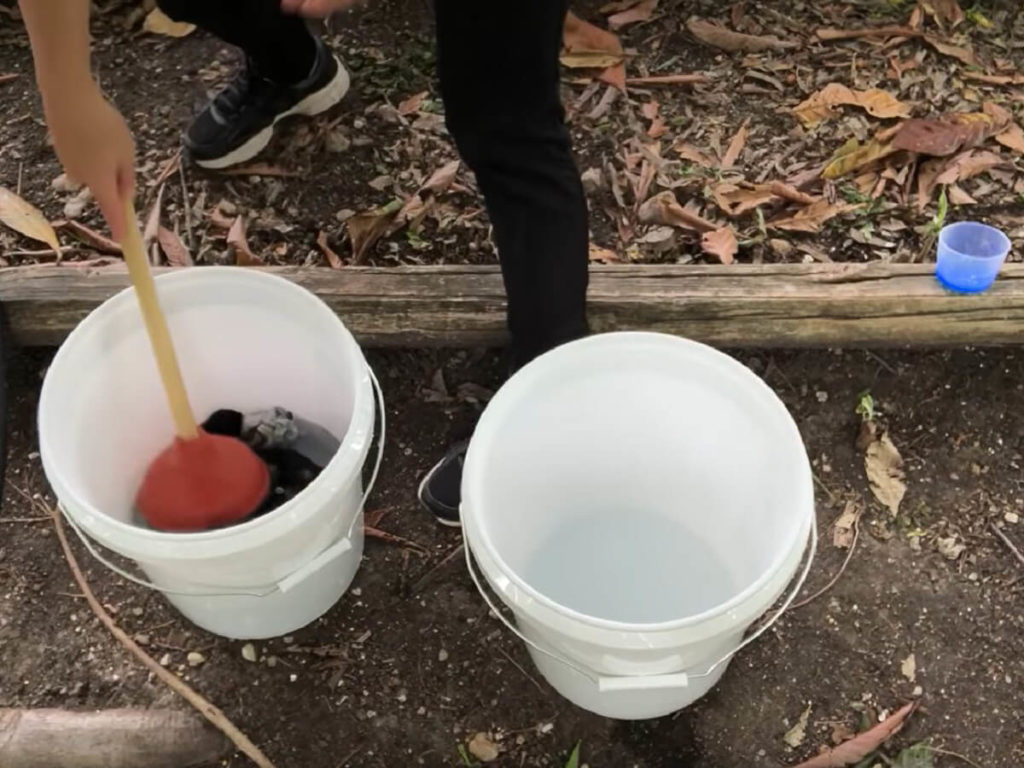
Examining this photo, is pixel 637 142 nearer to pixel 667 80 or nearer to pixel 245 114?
pixel 667 80

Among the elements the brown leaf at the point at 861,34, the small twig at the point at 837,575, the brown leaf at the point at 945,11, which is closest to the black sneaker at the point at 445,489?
the small twig at the point at 837,575

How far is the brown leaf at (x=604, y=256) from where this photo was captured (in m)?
1.75

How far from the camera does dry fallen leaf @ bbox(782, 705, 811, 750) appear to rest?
1342mm

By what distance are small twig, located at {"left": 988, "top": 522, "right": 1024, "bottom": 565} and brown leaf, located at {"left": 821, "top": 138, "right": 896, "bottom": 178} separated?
26.9 inches

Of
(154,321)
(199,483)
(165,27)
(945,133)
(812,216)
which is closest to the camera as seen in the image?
(154,321)

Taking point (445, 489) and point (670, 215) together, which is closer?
point (445, 489)

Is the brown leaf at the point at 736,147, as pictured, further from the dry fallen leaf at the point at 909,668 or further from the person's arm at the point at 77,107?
the person's arm at the point at 77,107

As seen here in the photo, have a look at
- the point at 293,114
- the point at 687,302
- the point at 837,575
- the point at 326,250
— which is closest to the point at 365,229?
the point at 326,250

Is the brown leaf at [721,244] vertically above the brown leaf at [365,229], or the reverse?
the brown leaf at [365,229]

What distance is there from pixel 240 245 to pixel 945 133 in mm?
1232

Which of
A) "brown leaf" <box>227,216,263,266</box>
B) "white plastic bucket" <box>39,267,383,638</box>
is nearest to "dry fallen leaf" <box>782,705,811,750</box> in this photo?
"white plastic bucket" <box>39,267,383,638</box>

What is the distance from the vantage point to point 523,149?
1230 mm

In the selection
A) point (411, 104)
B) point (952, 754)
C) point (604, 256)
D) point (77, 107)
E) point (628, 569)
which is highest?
point (77, 107)

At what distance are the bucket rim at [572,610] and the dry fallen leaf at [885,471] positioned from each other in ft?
1.50
